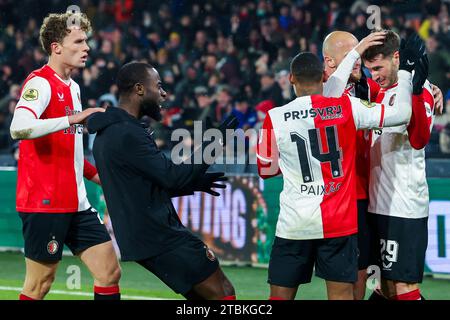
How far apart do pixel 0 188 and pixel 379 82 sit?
23.2ft

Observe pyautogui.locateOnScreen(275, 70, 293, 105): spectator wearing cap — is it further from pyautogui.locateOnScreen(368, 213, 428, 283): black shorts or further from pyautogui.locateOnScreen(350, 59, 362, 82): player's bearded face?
A: pyautogui.locateOnScreen(368, 213, 428, 283): black shorts

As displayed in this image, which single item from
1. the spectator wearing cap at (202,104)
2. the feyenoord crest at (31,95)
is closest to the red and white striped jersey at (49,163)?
the feyenoord crest at (31,95)

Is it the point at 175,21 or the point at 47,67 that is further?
the point at 175,21

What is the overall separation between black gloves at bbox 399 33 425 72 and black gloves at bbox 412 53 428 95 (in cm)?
3

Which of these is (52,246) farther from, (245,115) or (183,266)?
(245,115)

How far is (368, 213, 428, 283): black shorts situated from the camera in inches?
247

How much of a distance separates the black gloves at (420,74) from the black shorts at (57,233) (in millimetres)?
2395

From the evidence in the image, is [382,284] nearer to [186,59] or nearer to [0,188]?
[0,188]

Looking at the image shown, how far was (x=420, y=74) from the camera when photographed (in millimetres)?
5770

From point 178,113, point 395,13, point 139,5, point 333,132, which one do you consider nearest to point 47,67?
point 333,132

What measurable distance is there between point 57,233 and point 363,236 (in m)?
2.13

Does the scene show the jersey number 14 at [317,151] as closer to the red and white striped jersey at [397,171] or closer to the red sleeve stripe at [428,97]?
the red and white striped jersey at [397,171]

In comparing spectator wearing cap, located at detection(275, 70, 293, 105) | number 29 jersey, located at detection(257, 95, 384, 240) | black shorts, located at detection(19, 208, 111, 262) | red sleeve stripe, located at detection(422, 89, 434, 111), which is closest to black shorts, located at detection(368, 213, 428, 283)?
number 29 jersey, located at detection(257, 95, 384, 240)

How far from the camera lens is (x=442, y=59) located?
13.0m
